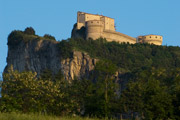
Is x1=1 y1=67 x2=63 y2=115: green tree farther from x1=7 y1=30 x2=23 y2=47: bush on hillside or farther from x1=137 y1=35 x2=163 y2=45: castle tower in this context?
x1=137 y1=35 x2=163 y2=45: castle tower

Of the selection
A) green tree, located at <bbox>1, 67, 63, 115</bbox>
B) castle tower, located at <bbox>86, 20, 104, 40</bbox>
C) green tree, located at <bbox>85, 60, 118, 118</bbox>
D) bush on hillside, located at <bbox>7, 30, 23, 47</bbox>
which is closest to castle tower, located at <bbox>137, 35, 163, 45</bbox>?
castle tower, located at <bbox>86, 20, 104, 40</bbox>

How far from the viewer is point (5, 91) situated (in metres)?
41.6

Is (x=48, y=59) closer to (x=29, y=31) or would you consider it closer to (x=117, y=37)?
(x=29, y=31)

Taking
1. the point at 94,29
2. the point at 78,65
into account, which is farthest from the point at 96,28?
the point at 78,65

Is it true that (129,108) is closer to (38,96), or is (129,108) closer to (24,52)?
(38,96)

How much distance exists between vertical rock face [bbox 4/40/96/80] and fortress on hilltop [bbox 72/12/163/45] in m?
9.44

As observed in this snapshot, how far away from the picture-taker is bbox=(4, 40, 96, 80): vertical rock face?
282 feet

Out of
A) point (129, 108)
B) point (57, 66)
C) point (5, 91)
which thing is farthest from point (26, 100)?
point (57, 66)

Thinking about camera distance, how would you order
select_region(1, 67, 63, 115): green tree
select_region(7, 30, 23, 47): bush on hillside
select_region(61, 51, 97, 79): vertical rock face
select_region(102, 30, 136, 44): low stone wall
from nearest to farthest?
select_region(1, 67, 63, 115): green tree
select_region(61, 51, 97, 79): vertical rock face
select_region(7, 30, 23, 47): bush on hillside
select_region(102, 30, 136, 44): low stone wall

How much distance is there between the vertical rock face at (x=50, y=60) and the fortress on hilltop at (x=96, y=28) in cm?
944

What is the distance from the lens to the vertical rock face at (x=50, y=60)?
282 feet

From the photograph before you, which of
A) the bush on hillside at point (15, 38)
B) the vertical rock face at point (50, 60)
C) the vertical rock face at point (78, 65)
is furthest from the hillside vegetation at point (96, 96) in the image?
the bush on hillside at point (15, 38)

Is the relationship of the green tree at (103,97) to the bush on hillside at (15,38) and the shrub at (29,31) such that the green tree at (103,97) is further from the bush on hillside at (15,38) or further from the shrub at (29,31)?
the shrub at (29,31)

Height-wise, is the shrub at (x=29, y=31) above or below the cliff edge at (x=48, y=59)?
above
